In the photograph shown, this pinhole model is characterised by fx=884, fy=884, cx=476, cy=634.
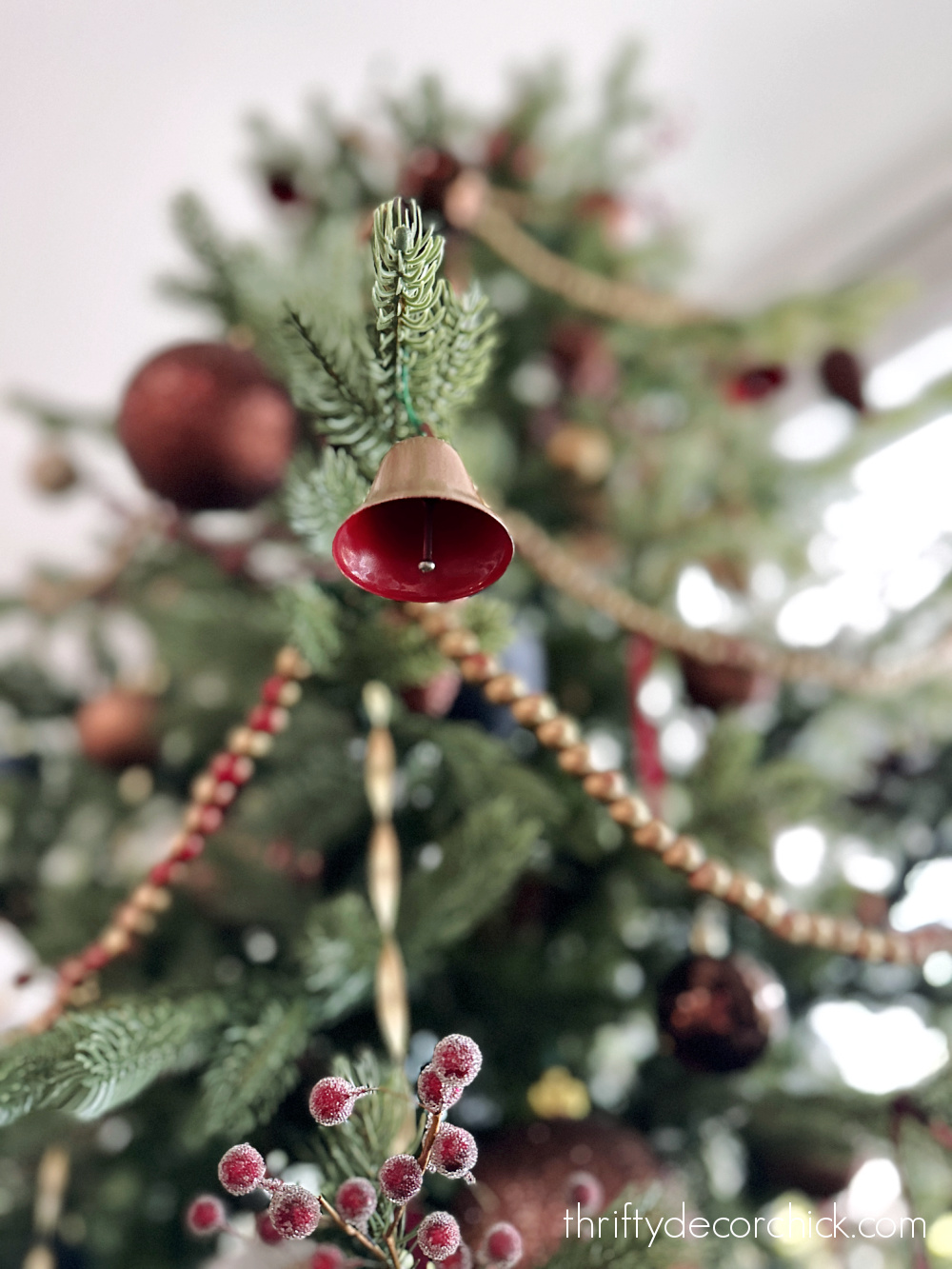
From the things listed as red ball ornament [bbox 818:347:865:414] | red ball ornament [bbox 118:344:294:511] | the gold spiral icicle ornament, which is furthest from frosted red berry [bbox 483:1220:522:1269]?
red ball ornament [bbox 818:347:865:414]

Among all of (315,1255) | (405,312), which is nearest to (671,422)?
(405,312)

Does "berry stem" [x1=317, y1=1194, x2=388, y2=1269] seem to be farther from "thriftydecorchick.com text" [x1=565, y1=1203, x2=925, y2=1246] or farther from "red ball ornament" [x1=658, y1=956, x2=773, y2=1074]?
"red ball ornament" [x1=658, y1=956, x2=773, y2=1074]

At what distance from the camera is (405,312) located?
30 cm

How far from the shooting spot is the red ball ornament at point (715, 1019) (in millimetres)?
508

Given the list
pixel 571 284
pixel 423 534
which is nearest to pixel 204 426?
pixel 423 534

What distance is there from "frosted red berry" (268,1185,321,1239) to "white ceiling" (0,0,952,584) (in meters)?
0.95

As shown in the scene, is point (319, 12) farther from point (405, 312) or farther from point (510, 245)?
point (405, 312)

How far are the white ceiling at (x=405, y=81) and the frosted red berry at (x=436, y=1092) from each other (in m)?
0.95

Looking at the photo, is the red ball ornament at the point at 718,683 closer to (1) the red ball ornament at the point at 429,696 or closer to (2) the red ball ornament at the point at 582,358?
(1) the red ball ornament at the point at 429,696

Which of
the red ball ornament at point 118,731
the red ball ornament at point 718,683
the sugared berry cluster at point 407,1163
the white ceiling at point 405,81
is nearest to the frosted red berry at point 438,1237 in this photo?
the sugared berry cluster at point 407,1163

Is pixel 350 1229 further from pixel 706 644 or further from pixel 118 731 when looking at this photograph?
pixel 118 731

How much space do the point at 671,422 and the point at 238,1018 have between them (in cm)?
84

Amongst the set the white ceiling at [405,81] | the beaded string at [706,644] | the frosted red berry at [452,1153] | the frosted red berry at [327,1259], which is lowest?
the frosted red berry at [327,1259]

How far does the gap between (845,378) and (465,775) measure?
511 millimetres
